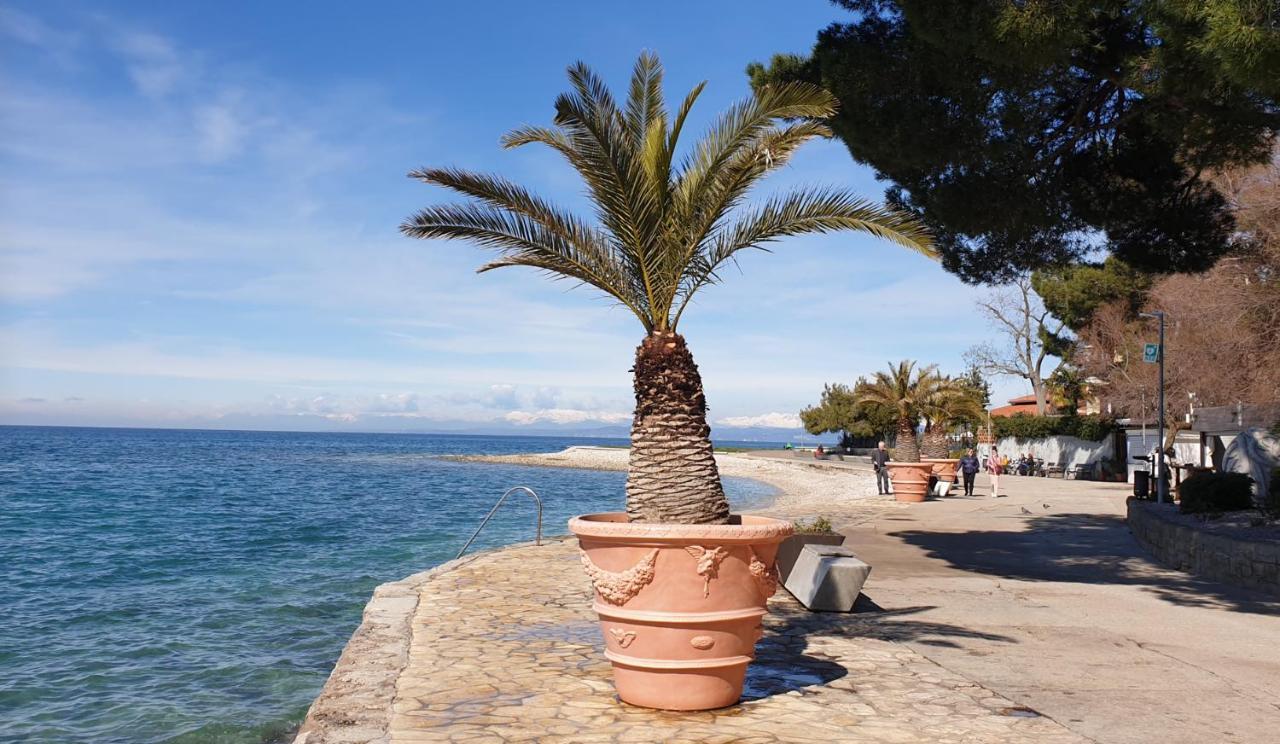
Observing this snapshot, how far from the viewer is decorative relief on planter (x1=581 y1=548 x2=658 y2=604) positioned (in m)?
5.27

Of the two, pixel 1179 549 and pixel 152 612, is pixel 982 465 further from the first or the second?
pixel 152 612

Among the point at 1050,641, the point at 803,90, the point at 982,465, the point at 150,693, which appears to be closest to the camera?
the point at 803,90

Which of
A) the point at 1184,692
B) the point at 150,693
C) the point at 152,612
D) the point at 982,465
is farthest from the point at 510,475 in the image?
the point at 1184,692

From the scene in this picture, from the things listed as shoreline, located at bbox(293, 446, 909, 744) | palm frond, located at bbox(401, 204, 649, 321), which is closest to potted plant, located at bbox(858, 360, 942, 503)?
shoreline, located at bbox(293, 446, 909, 744)

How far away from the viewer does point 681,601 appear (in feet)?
17.3

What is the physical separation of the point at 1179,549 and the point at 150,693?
43.9 ft

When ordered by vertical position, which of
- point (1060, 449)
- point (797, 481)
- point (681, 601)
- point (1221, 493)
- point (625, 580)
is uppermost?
point (1060, 449)

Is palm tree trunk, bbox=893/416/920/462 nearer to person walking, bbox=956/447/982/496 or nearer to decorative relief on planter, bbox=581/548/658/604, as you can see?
person walking, bbox=956/447/982/496

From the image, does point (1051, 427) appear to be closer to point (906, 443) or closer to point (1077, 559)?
point (906, 443)

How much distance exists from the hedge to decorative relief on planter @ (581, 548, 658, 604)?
39.3 metres

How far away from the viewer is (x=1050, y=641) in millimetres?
7945

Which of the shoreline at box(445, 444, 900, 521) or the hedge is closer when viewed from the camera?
the shoreline at box(445, 444, 900, 521)

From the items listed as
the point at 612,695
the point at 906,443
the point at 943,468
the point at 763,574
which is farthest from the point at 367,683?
the point at 943,468

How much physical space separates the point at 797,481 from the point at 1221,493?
31.4m
